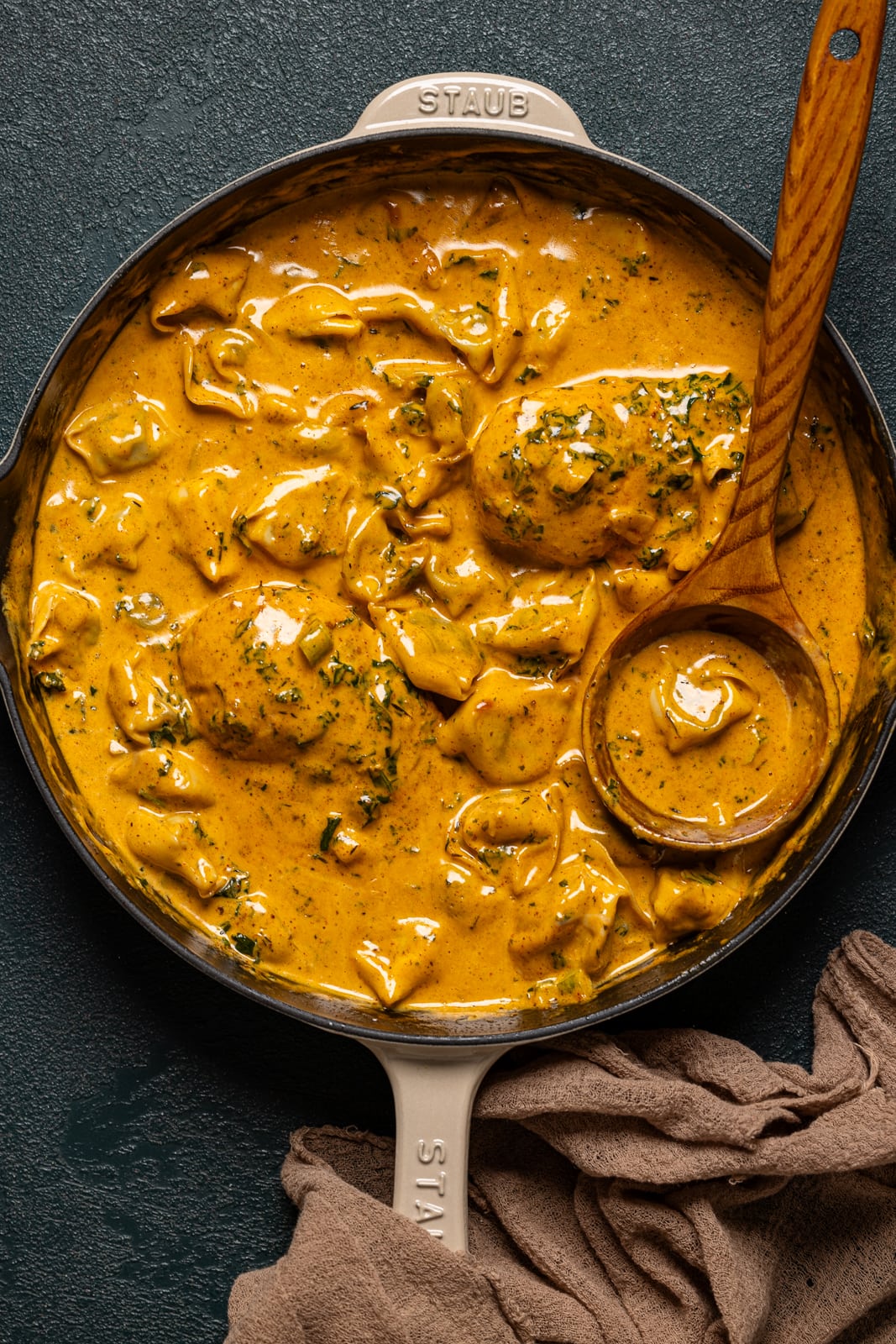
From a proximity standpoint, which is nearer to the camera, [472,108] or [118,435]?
[472,108]

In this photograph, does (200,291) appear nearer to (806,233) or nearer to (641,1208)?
(806,233)

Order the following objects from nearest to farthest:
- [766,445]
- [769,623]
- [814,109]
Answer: [814,109] → [766,445] → [769,623]

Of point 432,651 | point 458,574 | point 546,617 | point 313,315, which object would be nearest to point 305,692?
point 432,651

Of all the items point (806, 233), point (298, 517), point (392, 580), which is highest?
point (806, 233)

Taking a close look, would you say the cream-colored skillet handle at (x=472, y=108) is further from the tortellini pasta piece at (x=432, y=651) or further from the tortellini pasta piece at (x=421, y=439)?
the tortellini pasta piece at (x=432, y=651)

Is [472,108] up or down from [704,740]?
up

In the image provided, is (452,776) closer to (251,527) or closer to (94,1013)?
(251,527)

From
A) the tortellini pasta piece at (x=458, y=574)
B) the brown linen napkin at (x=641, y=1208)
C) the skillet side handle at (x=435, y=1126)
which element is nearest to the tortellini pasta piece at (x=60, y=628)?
the tortellini pasta piece at (x=458, y=574)

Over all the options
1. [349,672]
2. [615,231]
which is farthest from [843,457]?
[349,672]
